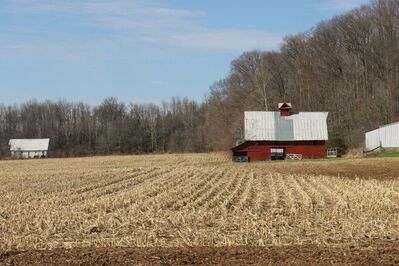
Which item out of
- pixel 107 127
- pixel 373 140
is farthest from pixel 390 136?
pixel 107 127

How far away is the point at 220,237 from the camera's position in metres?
12.3

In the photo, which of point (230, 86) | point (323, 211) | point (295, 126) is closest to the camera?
point (323, 211)

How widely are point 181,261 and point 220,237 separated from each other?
325 centimetres

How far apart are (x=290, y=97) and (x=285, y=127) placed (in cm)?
3652

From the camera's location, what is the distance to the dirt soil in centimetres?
897

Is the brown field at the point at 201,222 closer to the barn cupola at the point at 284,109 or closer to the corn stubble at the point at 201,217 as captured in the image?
the corn stubble at the point at 201,217

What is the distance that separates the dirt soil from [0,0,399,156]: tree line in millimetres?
64653

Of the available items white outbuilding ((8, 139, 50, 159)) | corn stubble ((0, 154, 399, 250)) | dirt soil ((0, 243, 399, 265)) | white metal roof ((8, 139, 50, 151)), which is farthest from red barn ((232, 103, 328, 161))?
white metal roof ((8, 139, 50, 151))

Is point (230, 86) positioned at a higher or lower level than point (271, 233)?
higher

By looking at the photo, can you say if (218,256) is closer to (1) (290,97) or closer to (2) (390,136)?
(2) (390,136)

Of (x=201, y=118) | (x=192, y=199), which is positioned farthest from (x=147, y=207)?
(x=201, y=118)

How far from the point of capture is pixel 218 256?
9.45 meters

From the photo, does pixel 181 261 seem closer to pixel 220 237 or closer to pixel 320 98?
pixel 220 237

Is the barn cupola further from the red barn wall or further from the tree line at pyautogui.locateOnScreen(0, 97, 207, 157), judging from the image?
the tree line at pyautogui.locateOnScreen(0, 97, 207, 157)
